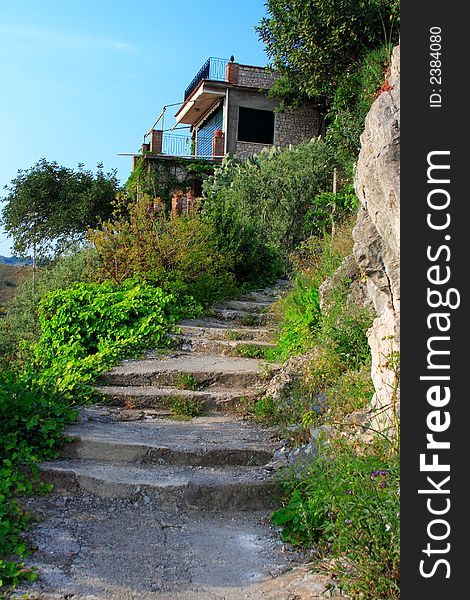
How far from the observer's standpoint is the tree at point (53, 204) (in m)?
24.5

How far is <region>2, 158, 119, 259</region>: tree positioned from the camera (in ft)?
80.3

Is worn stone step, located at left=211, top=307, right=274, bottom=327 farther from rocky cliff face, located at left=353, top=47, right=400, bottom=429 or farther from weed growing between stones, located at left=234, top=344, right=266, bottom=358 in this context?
rocky cliff face, located at left=353, top=47, right=400, bottom=429

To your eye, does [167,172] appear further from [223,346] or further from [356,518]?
[356,518]

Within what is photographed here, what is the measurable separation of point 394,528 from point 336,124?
14416mm

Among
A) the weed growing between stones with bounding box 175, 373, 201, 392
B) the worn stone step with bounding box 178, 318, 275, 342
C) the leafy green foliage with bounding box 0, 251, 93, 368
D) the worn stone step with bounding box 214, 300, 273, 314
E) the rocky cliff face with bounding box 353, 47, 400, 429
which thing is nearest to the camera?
the rocky cliff face with bounding box 353, 47, 400, 429

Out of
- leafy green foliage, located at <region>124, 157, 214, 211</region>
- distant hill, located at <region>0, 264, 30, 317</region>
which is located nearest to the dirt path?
leafy green foliage, located at <region>124, 157, 214, 211</region>

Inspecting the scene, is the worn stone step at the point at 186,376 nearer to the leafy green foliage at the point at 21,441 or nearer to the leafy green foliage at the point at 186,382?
the leafy green foliage at the point at 186,382

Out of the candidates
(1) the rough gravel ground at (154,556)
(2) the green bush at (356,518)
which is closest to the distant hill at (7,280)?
(1) the rough gravel ground at (154,556)

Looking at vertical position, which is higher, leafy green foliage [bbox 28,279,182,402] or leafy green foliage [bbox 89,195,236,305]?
leafy green foliage [bbox 89,195,236,305]

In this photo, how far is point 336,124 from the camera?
642 inches

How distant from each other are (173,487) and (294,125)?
69.9ft

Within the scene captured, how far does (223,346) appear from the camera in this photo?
25.7 feet

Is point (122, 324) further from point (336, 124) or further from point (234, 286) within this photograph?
point (336, 124)

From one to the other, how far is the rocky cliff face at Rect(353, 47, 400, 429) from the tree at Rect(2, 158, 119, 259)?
20.4 metres
